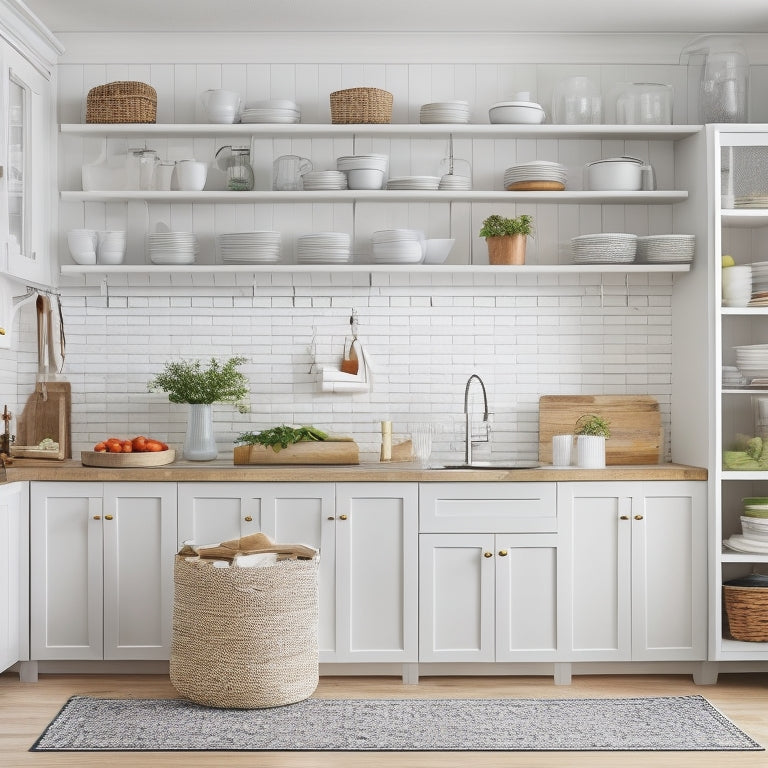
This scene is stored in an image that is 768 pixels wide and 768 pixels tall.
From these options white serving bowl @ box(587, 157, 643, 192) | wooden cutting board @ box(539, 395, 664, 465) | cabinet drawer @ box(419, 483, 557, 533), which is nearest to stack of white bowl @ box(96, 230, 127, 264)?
cabinet drawer @ box(419, 483, 557, 533)

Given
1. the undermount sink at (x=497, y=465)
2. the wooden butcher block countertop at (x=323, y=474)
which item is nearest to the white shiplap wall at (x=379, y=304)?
the undermount sink at (x=497, y=465)

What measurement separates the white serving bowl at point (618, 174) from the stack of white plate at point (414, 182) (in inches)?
30.6

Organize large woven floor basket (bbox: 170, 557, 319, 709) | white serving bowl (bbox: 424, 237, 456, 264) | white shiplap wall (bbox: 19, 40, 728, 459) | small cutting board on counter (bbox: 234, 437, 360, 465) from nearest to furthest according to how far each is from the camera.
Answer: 1. large woven floor basket (bbox: 170, 557, 319, 709)
2. small cutting board on counter (bbox: 234, 437, 360, 465)
3. white serving bowl (bbox: 424, 237, 456, 264)
4. white shiplap wall (bbox: 19, 40, 728, 459)

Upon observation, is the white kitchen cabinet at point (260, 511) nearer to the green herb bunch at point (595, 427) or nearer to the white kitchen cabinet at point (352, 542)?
the white kitchen cabinet at point (352, 542)

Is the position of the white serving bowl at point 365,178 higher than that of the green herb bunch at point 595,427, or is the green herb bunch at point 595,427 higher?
the white serving bowl at point 365,178

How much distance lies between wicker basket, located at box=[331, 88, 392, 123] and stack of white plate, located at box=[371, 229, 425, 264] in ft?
1.78

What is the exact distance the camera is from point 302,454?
4195mm

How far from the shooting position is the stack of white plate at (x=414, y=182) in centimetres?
437

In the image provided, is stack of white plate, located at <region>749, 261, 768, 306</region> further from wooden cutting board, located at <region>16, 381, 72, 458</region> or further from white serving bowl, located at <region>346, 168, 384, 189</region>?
wooden cutting board, located at <region>16, 381, 72, 458</region>

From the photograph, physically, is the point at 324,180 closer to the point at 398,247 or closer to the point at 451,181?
the point at 398,247

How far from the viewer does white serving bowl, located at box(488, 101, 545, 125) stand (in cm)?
438

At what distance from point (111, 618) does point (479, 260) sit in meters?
2.41

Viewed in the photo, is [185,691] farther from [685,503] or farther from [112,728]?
[685,503]

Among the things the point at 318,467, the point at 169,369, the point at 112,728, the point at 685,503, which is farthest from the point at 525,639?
the point at 169,369
